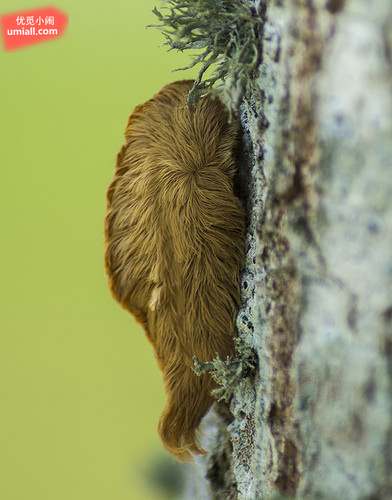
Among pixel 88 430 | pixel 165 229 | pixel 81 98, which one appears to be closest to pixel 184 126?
pixel 165 229

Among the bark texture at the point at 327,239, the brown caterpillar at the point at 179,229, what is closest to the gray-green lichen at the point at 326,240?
the bark texture at the point at 327,239

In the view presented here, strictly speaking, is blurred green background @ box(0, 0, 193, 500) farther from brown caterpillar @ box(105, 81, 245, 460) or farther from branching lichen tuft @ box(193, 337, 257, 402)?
branching lichen tuft @ box(193, 337, 257, 402)

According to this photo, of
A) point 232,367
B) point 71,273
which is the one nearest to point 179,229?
point 232,367

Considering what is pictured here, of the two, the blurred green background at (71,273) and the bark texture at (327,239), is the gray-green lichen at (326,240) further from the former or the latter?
the blurred green background at (71,273)

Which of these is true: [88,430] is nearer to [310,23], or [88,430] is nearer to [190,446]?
[190,446]

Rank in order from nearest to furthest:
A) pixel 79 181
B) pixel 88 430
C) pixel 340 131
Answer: pixel 340 131
pixel 79 181
pixel 88 430
